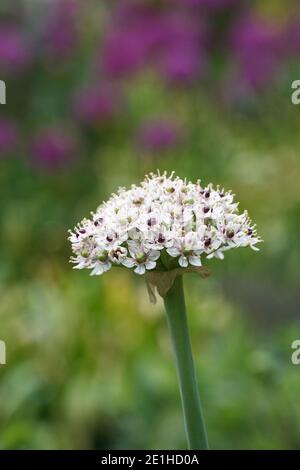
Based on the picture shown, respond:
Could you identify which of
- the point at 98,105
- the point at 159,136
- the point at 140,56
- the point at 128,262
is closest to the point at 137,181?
the point at 98,105

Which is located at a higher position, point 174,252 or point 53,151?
point 53,151

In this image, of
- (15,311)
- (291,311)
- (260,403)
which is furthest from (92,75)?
(260,403)

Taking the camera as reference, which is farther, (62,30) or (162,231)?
(62,30)

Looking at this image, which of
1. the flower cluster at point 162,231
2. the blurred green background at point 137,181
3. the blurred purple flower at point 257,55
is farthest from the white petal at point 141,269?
the blurred purple flower at point 257,55

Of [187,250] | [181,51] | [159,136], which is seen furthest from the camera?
[181,51]

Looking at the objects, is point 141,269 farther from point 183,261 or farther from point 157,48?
point 157,48

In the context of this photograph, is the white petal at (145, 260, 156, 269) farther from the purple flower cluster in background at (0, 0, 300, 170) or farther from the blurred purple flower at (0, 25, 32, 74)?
the blurred purple flower at (0, 25, 32, 74)

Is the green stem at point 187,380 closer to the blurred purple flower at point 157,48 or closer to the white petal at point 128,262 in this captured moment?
the white petal at point 128,262
